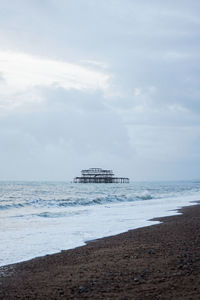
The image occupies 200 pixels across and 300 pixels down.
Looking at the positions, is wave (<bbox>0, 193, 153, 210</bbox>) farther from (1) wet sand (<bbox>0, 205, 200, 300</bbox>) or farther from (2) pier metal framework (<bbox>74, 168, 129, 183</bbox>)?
(2) pier metal framework (<bbox>74, 168, 129, 183</bbox>)

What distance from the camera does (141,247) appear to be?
31.0ft

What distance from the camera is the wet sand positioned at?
565 centimetres

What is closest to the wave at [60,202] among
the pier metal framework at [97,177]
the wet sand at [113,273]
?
the wet sand at [113,273]

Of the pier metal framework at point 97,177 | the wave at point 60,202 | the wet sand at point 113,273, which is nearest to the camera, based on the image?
the wet sand at point 113,273

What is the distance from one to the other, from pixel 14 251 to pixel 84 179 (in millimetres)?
117563

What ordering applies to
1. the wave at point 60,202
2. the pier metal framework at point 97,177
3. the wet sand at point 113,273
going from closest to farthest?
the wet sand at point 113,273 → the wave at point 60,202 → the pier metal framework at point 97,177

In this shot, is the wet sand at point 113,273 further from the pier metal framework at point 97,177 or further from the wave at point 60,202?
the pier metal framework at point 97,177

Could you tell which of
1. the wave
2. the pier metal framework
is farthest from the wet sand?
the pier metal framework

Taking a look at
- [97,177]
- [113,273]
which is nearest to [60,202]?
[113,273]

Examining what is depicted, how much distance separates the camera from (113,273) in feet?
22.3

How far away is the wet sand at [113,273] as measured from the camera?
5.65m

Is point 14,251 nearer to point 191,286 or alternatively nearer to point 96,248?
point 96,248

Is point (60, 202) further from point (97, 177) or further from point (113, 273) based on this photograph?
point (97, 177)

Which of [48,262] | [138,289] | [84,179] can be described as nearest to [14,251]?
[48,262]
